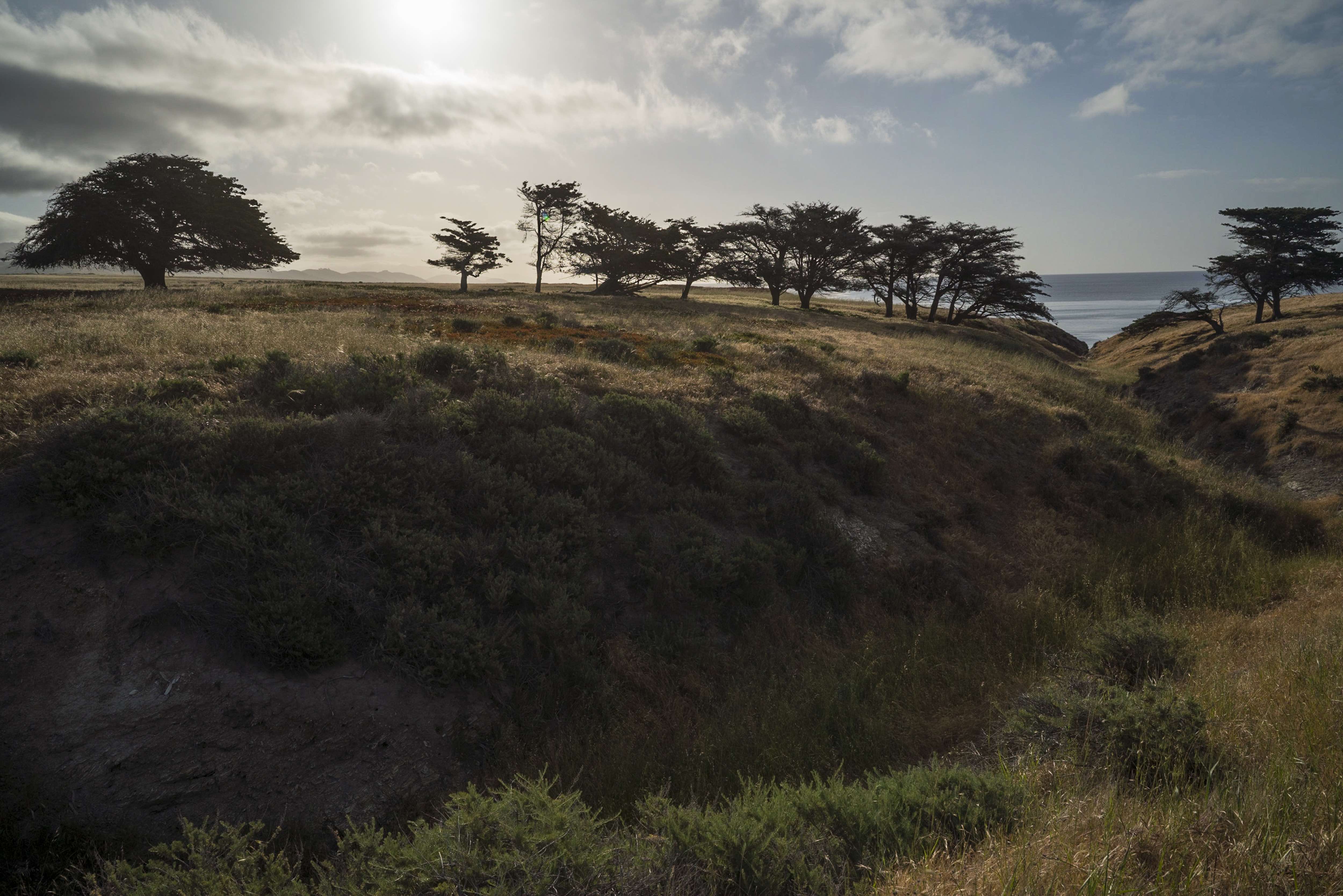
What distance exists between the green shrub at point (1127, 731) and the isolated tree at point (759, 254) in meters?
51.4

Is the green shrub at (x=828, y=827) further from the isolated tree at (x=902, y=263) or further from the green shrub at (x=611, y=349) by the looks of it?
the isolated tree at (x=902, y=263)

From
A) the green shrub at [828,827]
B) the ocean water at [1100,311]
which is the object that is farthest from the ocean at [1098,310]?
the green shrub at [828,827]

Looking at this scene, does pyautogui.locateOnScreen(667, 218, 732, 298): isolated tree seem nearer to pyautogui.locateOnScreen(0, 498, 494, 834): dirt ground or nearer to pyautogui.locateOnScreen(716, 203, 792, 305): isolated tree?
pyautogui.locateOnScreen(716, 203, 792, 305): isolated tree

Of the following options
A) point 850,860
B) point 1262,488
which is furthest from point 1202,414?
point 850,860

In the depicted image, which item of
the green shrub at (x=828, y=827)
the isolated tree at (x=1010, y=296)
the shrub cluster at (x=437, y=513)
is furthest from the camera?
the isolated tree at (x=1010, y=296)

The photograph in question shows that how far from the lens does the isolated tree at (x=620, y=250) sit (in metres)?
56.9

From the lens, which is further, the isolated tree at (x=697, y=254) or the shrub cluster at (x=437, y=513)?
the isolated tree at (x=697, y=254)

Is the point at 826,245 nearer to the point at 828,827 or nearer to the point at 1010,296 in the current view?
the point at 1010,296

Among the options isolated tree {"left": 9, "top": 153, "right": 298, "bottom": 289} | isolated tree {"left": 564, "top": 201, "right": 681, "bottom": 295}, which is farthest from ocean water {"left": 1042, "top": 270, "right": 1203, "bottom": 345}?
isolated tree {"left": 9, "top": 153, "right": 298, "bottom": 289}

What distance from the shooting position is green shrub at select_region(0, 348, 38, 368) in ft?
30.7

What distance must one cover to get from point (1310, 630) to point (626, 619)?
7254mm

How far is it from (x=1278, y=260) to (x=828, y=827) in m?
54.9

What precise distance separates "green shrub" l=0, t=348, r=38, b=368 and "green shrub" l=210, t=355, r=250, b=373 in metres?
2.44

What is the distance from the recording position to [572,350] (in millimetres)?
15977
